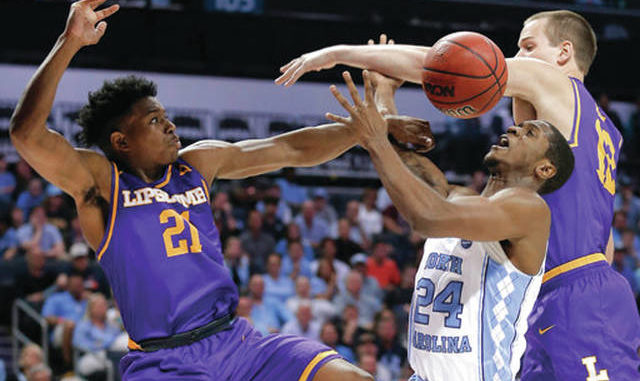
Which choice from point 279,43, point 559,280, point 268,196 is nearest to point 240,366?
point 559,280

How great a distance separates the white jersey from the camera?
3.65 m

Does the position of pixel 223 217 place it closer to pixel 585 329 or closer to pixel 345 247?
pixel 345 247

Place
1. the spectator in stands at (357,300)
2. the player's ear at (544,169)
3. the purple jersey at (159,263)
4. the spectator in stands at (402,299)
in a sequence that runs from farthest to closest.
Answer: the spectator in stands at (357,300)
the spectator in stands at (402,299)
the player's ear at (544,169)
the purple jersey at (159,263)

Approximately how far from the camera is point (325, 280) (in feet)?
33.6

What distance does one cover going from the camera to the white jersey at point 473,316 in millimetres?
3652

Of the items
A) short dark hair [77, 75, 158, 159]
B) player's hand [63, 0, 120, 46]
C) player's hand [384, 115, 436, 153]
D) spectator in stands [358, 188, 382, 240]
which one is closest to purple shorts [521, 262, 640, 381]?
player's hand [384, 115, 436, 153]

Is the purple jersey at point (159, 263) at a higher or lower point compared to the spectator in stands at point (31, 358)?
higher

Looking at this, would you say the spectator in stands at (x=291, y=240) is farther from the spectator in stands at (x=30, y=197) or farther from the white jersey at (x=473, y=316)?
the white jersey at (x=473, y=316)

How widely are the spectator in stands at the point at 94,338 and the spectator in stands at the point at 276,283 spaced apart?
6.25ft

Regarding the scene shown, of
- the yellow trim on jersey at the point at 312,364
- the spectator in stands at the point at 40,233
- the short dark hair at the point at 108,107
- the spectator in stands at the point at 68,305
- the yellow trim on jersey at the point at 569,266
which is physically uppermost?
the short dark hair at the point at 108,107

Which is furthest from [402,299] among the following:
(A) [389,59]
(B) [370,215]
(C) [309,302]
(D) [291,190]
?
(A) [389,59]

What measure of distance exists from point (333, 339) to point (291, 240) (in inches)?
75.8

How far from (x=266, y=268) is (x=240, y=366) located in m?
6.47

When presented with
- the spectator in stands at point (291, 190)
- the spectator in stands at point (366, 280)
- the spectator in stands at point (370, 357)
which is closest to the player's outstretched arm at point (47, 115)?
the spectator in stands at point (370, 357)
